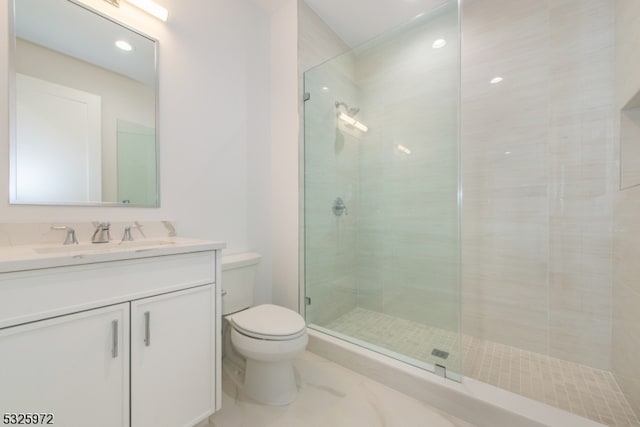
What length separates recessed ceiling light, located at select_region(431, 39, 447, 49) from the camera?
1.66 metres

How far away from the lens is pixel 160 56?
145 centimetres

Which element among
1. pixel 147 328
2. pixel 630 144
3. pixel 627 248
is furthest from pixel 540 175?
pixel 147 328

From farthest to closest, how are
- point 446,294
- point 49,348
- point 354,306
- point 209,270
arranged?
point 354,306
point 446,294
point 209,270
point 49,348

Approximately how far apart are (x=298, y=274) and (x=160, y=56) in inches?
63.8

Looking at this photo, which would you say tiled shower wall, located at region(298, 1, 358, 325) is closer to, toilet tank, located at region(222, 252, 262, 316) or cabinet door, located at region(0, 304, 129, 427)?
toilet tank, located at region(222, 252, 262, 316)

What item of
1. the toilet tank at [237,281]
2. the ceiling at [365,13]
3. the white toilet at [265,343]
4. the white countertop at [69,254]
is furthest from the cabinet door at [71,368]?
the ceiling at [365,13]

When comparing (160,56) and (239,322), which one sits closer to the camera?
(239,322)

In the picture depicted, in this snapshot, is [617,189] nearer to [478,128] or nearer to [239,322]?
[478,128]

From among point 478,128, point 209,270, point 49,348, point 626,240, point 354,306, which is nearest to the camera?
point 49,348

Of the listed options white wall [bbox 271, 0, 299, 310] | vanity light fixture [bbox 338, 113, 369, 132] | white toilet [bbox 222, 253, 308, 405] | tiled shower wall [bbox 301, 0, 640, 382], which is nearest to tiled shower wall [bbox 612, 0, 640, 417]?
tiled shower wall [bbox 301, 0, 640, 382]

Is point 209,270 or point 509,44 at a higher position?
point 509,44

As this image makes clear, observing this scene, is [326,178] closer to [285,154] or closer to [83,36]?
[285,154]

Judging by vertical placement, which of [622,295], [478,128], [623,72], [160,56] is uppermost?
[160,56]

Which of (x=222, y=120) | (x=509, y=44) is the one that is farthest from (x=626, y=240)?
(x=222, y=120)
